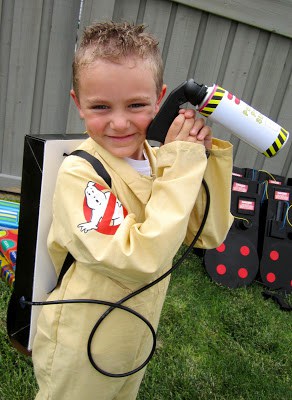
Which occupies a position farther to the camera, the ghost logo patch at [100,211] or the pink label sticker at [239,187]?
the pink label sticker at [239,187]

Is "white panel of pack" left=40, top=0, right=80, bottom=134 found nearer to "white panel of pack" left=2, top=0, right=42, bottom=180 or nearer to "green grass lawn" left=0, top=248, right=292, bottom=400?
"white panel of pack" left=2, top=0, right=42, bottom=180

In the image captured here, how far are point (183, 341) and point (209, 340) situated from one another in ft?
0.62

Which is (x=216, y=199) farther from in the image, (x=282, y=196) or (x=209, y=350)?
(x=282, y=196)

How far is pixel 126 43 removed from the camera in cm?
103

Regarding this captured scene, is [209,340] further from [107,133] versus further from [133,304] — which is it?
[107,133]

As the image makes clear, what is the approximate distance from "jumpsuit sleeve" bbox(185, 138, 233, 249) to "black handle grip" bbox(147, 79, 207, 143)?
19cm

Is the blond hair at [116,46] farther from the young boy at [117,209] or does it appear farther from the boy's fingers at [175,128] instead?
the boy's fingers at [175,128]

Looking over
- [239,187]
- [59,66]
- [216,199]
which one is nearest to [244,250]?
[239,187]

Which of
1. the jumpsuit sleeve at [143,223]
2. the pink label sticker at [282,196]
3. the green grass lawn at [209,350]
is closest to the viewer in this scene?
the jumpsuit sleeve at [143,223]

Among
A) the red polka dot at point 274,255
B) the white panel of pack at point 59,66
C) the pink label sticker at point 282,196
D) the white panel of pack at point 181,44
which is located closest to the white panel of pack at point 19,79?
the white panel of pack at point 59,66

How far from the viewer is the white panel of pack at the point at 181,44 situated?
335 cm

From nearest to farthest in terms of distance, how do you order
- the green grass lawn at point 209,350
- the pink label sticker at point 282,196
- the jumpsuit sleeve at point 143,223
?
1. the jumpsuit sleeve at point 143,223
2. the green grass lawn at point 209,350
3. the pink label sticker at point 282,196

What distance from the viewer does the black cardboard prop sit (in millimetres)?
1192

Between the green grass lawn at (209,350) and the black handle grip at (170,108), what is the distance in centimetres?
139
